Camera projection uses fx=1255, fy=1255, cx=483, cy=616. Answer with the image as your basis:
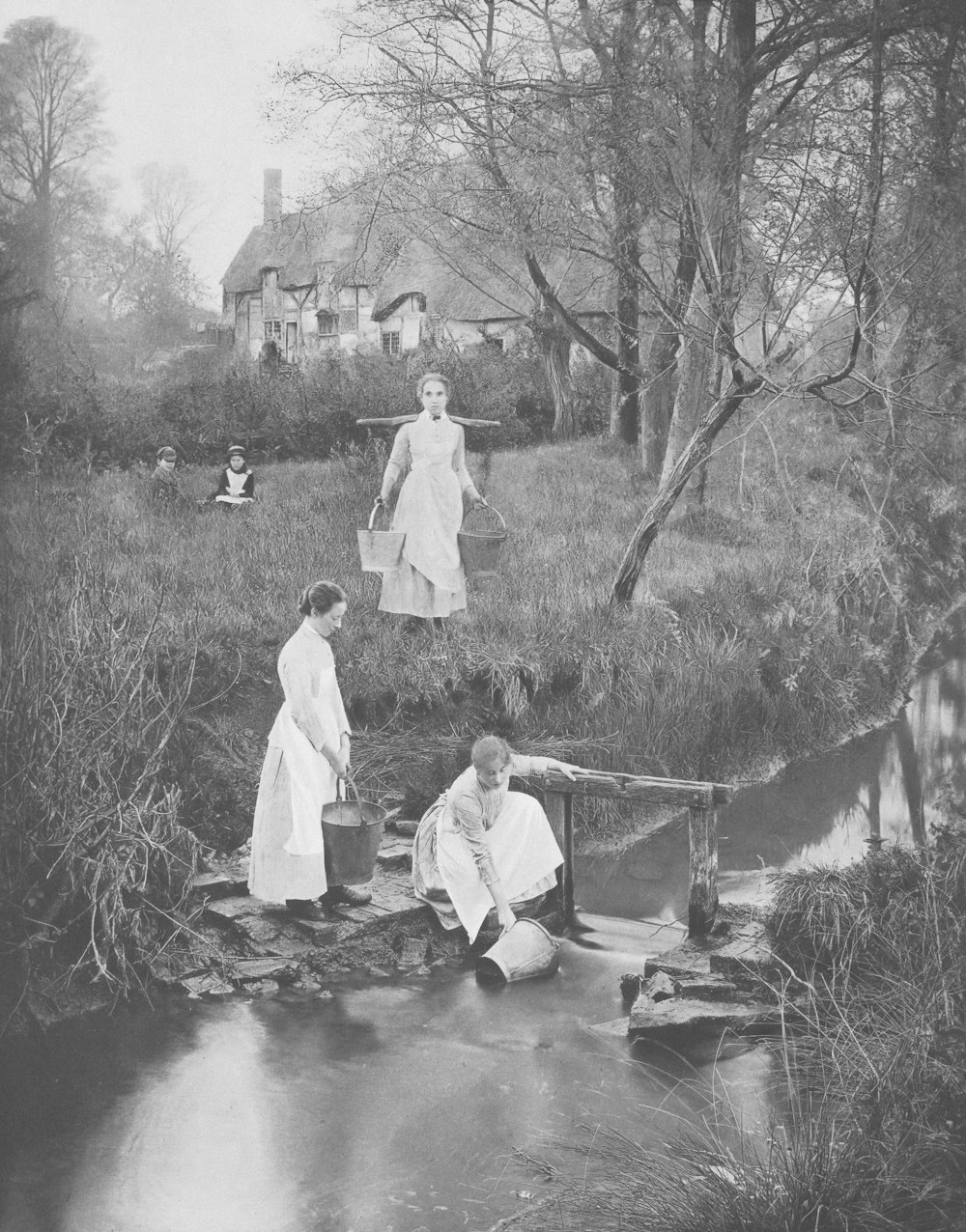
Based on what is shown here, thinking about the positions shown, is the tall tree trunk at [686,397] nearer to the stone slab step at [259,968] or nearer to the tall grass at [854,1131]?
the tall grass at [854,1131]

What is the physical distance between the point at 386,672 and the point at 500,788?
96cm

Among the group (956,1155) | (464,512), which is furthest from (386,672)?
(956,1155)

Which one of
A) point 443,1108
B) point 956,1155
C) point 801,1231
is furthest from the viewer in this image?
point 443,1108

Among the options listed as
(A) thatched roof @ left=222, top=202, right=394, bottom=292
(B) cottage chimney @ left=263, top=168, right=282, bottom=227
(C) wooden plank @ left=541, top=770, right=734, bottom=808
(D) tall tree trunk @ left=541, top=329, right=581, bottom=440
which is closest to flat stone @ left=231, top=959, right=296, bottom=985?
(C) wooden plank @ left=541, top=770, right=734, bottom=808

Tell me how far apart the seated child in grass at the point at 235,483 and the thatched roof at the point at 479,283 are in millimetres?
1106

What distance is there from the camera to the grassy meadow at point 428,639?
466 cm

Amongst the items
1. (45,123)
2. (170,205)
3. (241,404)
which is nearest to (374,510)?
(241,404)

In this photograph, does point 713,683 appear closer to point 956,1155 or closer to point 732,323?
point 732,323

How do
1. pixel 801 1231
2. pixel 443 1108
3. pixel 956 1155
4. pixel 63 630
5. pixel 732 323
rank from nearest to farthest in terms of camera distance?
1. pixel 801 1231
2. pixel 956 1155
3. pixel 443 1108
4. pixel 63 630
5. pixel 732 323

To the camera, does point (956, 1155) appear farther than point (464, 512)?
No

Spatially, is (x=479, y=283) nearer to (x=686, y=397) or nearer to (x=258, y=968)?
(x=686, y=397)

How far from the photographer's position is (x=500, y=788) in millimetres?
5188

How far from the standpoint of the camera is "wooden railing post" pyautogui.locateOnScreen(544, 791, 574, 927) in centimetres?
557

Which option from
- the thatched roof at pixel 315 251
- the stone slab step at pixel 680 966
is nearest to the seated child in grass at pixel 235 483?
the thatched roof at pixel 315 251
